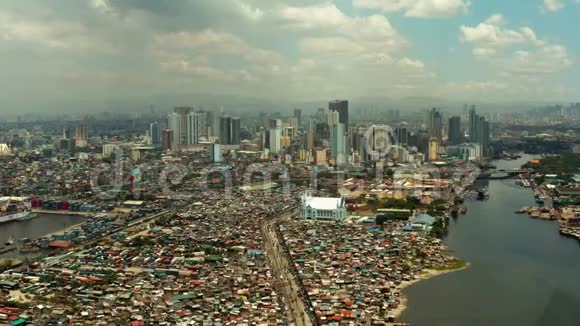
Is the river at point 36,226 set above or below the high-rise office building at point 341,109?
below

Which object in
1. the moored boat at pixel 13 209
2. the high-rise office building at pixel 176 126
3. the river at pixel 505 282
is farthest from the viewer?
the high-rise office building at pixel 176 126

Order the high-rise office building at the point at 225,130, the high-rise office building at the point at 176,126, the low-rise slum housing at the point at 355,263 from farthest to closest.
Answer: the high-rise office building at the point at 225,130, the high-rise office building at the point at 176,126, the low-rise slum housing at the point at 355,263

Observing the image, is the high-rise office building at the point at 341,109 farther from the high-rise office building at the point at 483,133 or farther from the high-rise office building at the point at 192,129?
the high-rise office building at the point at 192,129

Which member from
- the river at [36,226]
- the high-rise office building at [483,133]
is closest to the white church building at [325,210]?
the river at [36,226]

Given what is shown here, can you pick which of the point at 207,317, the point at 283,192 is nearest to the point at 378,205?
the point at 283,192

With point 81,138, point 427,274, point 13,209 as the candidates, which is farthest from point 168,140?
point 427,274

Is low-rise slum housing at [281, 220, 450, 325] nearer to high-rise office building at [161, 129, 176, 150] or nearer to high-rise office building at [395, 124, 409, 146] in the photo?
high-rise office building at [395, 124, 409, 146]

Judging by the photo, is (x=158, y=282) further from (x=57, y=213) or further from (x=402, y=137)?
(x=402, y=137)
